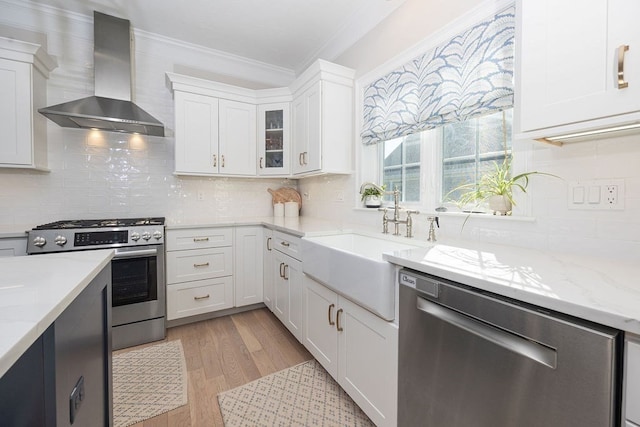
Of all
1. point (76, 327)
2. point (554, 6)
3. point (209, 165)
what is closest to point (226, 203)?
point (209, 165)

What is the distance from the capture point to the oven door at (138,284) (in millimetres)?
2186

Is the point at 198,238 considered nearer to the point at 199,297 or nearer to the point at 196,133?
the point at 199,297

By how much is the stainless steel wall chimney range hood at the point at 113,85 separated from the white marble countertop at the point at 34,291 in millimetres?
1744

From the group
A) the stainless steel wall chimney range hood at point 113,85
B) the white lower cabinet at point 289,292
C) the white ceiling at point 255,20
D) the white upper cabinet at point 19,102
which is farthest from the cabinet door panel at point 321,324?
the white upper cabinet at point 19,102

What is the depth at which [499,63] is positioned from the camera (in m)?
1.43

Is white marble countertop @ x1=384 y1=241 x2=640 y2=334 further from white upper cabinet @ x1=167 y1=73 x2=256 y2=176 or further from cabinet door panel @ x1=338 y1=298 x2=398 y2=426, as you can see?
white upper cabinet @ x1=167 y1=73 x2=256 y2=176

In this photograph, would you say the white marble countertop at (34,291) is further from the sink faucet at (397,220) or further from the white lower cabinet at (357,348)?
the sink faucet at (397,220)

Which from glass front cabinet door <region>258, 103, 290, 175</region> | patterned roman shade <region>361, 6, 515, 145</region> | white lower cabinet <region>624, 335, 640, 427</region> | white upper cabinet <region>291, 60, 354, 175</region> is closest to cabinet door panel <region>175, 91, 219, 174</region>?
glass front cabinet door <region>258, 103, 290, 175</region>

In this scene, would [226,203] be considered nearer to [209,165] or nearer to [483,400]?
[209,165]

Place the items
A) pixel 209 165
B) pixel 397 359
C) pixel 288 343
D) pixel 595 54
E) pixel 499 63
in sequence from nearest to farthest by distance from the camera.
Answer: pixel 595 54 < pixel 397 359 < pixel 499 63 < pixel 288 343 < pixel 209 165

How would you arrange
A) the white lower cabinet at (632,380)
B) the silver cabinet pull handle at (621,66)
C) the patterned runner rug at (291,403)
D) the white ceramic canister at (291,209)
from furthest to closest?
the white ceramic canister at (291,209)
the patterned runner rug at (291,403)
the silver cabinet pull handle at (621,66)
the white lower cabinet at (632,380)

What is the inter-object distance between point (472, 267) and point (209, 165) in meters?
2.62

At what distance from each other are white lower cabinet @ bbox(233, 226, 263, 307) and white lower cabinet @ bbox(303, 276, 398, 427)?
1.08 metres

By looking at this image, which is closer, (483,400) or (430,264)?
(483,400)
